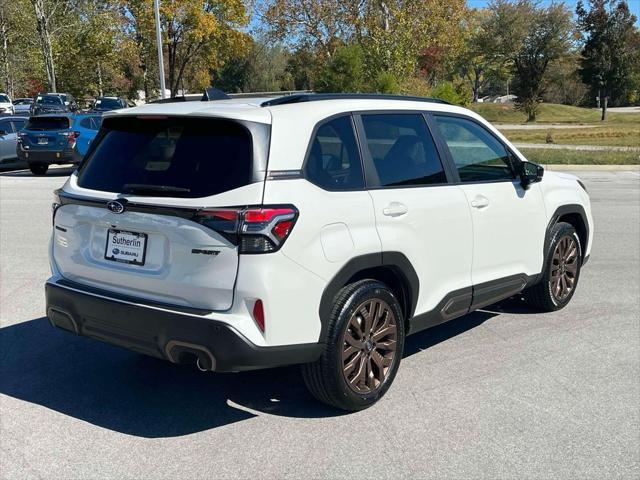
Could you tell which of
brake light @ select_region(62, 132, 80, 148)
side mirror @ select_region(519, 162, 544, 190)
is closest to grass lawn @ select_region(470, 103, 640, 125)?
brake light @ select_region(62, 132, 80, 148)

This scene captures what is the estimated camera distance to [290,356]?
145 inches

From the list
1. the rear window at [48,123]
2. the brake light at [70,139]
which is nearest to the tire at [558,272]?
the brake light at [70,139]

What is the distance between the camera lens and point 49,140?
58.8 ft

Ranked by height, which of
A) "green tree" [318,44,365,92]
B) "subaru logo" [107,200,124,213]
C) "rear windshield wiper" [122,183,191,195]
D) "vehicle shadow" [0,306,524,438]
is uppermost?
"green tree" [318,44,365,92]

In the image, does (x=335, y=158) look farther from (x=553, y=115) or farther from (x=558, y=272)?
(x=553, y=115)

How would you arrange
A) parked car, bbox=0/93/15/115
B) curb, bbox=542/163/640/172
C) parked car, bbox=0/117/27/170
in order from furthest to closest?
parked car, bbox=0/93/15/115 → curb, bbox=542/163/640/172 → parked car, bbox=0/117/27/170

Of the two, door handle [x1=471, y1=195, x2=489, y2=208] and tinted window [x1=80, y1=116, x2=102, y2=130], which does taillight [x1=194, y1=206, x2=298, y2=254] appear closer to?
door handle [x1=471, y1=195, x2=489, y2=208]

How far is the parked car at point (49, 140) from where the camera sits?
58.6 feet

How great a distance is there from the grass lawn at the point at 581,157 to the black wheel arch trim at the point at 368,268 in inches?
727

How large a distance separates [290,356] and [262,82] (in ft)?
254

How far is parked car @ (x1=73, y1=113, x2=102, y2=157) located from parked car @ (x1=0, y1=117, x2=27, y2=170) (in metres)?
2.60

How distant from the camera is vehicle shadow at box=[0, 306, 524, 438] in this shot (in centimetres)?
411

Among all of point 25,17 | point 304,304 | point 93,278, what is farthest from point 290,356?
point 25,17

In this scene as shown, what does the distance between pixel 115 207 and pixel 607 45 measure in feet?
216
